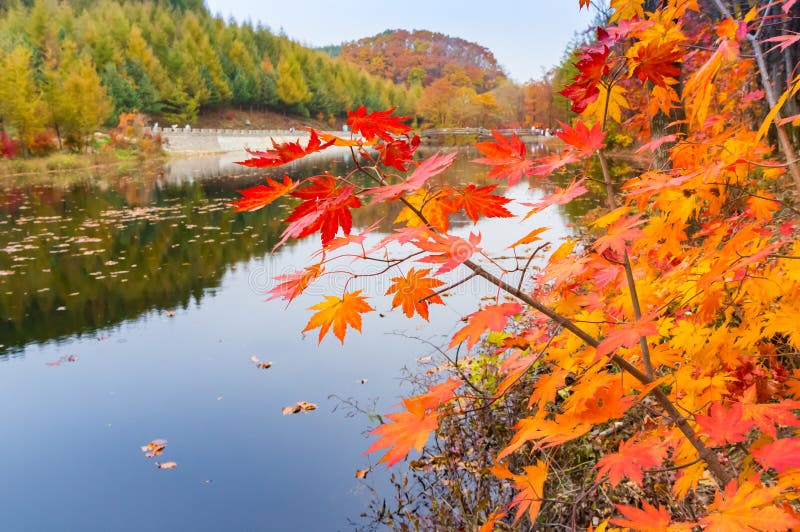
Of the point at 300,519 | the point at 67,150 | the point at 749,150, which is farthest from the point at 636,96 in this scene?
the point at 67,150

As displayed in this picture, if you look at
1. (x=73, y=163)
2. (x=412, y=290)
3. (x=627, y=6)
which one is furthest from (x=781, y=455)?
(x=73, y=163)

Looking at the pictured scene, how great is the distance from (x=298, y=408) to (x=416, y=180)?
2.87 m

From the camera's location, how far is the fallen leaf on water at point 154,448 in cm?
311

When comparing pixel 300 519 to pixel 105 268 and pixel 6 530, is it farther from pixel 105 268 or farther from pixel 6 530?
pixel 105 268

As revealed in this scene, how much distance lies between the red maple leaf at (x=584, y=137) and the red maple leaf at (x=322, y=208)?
467mm

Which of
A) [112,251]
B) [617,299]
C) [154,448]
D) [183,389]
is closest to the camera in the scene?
[617,299]

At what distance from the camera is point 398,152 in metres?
1.17

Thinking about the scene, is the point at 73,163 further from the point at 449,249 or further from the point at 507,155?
the point at 449,249

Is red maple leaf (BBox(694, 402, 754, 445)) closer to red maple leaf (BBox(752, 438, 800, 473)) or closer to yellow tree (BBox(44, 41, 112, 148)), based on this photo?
red maple leaf (BBox(752, 438, 800, 473))

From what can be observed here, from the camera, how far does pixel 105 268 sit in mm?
6875

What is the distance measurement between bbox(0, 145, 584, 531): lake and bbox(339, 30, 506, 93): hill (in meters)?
91.0

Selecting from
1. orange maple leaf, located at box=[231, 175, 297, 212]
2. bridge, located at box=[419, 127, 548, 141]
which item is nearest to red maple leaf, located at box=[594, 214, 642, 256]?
orange maple leaf, located at box=[231, 175, 297, 212]

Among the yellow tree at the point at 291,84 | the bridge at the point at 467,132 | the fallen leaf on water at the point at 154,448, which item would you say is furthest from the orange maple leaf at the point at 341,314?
the yellow tree at the point at 291,84

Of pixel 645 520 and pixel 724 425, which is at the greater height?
pixel 724 425
